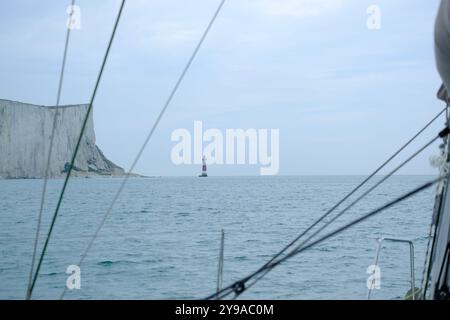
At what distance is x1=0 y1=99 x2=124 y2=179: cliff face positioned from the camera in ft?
343

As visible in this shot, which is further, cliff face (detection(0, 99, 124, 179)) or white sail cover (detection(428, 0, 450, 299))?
cliff face (detection(0, 99, 124, 179))

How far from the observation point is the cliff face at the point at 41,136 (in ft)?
343

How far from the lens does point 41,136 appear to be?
107 metres

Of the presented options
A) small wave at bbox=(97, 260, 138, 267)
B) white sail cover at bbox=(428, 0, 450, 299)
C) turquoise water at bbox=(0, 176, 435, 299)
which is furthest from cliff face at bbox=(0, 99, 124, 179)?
white sail cover at bbox=(428, 0, 450, 299)

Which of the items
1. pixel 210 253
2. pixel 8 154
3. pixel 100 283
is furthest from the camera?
pixel 8 154

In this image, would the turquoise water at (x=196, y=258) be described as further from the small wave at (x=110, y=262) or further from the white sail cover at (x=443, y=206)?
the white sail cover at (x=443, y=206)

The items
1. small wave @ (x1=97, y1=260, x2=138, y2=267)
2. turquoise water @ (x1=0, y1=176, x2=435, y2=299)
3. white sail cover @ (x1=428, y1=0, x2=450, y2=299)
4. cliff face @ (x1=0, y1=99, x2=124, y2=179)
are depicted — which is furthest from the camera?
cliff face @ (x1=0, y1=99, x2=124, y2=179)

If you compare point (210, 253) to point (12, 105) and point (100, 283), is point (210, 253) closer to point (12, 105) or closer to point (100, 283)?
point (100, 283)

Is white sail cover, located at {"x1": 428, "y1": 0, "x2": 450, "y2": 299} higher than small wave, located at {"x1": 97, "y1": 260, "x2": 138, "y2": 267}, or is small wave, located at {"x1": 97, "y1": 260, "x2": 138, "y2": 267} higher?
white sail cover, located at {"x1": 428, "y1": 0, "x2": 450, "y2": 299}

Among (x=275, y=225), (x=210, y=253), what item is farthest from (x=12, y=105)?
(x=210, y=253)

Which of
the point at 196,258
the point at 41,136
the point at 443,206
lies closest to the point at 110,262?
the point at 196,258

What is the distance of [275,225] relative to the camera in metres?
38.4

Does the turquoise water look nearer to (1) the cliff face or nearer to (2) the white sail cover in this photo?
(2) the white sail cover

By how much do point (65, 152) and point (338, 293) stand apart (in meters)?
97.5
